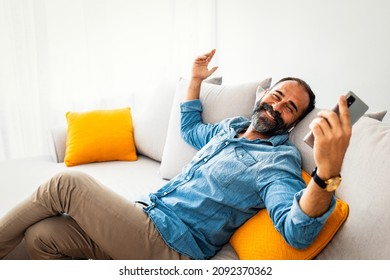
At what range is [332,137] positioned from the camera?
2.70 ft

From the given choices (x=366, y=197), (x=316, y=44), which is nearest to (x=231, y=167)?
(x=366, y=197)

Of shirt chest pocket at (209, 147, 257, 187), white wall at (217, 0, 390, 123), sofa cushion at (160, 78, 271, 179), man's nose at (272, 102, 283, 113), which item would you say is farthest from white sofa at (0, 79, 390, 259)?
white wall at (217, 0, 390, 123)

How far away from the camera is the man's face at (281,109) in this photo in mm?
1440

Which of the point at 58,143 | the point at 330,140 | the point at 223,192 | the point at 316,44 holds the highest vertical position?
the point at 316,44

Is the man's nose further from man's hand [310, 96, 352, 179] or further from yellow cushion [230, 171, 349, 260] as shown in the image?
man's hand [310, 96, 352, 179]

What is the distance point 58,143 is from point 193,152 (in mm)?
931

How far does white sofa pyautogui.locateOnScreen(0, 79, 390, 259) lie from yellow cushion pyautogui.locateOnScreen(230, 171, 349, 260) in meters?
0.03

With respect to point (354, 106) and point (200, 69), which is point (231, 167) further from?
point (200, 69)

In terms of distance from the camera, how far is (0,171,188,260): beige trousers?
3.93 ft

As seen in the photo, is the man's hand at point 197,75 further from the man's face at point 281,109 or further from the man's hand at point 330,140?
the man's hand at point 330,140

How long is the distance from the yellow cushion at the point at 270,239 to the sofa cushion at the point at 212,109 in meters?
0.63
